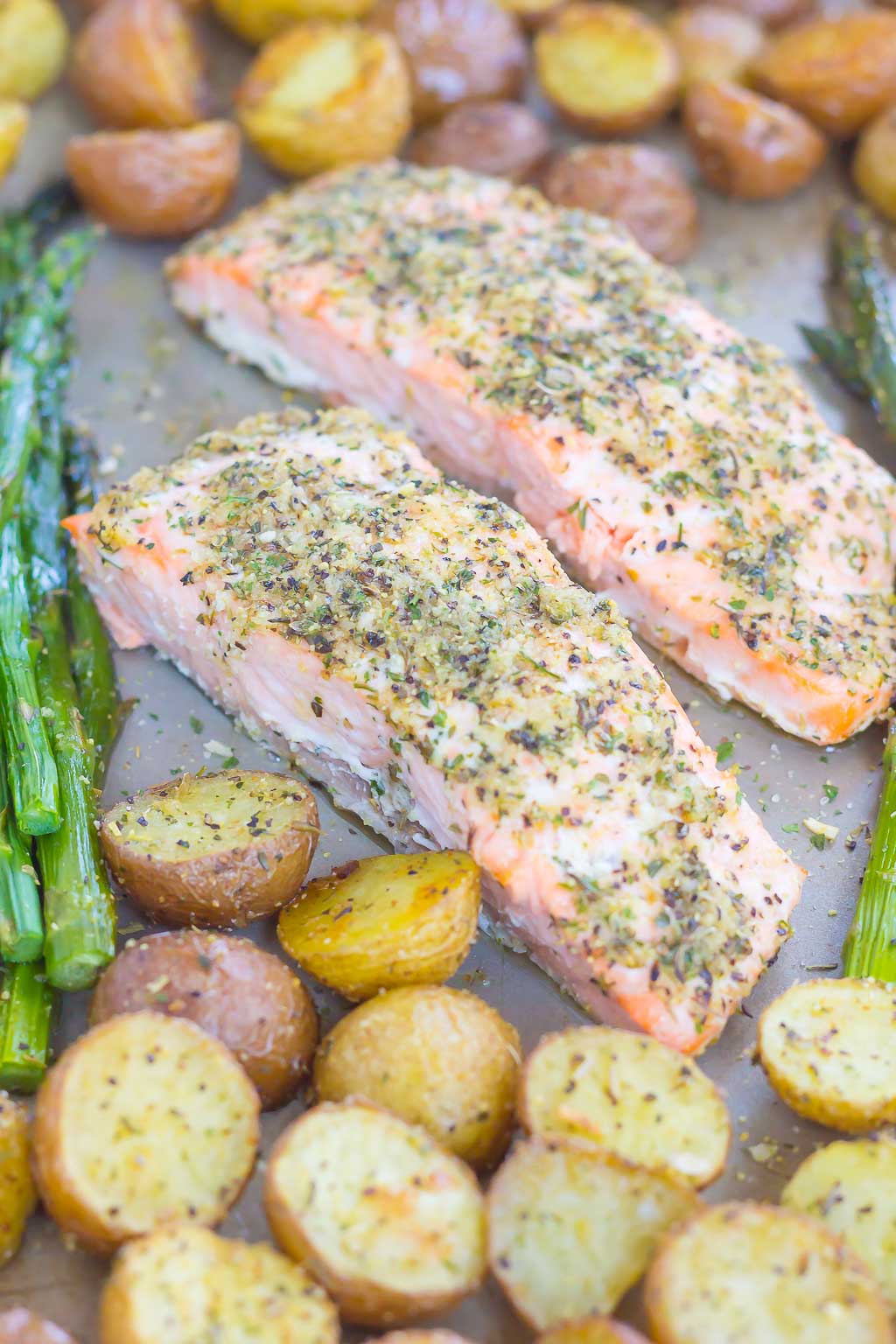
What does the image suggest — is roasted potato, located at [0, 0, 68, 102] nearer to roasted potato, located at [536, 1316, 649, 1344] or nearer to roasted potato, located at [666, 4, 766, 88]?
roasted potato, located at [666, 4, 766, 88]

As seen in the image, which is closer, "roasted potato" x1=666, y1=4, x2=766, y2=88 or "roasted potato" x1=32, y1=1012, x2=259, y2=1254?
"roasted potato" x1=32, y1=1012, x2=259, y2=1254

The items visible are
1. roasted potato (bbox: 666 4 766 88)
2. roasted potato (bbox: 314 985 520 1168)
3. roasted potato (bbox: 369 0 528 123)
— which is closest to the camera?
roasted potato (bbox: 314 985 520 1168)

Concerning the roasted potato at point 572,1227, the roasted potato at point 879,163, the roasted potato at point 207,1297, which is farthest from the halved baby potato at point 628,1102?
the roasted potato at point 879,163

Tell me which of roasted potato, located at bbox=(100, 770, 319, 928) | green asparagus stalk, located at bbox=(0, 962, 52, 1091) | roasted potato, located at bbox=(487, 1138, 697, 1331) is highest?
roasted potato, located at bbox=(100, 770, 319, 928)

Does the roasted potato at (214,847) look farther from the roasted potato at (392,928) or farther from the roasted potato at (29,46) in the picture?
the roasted potato at (29,46)

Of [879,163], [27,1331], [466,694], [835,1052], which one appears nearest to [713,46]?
[879,163]

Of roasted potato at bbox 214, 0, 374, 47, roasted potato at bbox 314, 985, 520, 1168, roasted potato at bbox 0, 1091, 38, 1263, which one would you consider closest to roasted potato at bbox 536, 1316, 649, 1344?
roasted potato at bbox 314, 985, 520, 1168
